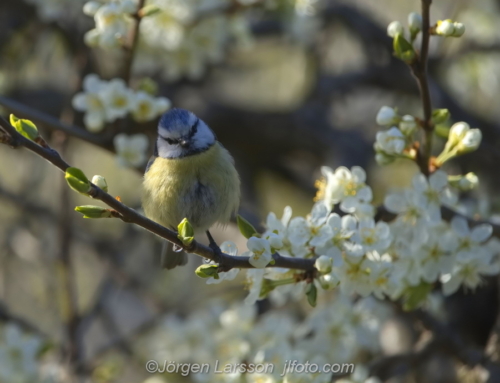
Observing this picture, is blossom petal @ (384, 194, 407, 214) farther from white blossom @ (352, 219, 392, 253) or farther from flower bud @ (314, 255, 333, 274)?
flower bud @ (314, 255, 333, 274)

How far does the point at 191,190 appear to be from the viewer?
2482 millimetres

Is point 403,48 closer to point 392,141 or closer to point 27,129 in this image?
point 392,141

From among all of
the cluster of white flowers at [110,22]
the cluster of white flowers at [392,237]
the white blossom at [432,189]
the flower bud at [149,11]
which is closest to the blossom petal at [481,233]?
the cluster of white flowers at [392,237]

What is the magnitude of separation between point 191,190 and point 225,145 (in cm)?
208

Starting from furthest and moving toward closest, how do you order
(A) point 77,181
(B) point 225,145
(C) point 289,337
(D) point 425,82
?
1. (B) point 225,145
2. (C) point 289,337
3. (D) point 425,82
4. (A) point 77,181

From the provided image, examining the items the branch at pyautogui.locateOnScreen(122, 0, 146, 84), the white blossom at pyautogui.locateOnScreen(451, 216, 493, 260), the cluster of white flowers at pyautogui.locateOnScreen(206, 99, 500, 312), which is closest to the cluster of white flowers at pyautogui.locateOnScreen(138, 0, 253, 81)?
the branch at pyautogui.locateOnScreen(122, 0, 146, 84)

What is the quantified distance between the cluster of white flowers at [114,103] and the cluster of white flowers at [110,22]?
0.17 m

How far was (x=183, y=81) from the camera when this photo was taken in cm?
455

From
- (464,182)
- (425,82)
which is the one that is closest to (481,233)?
(464,182)

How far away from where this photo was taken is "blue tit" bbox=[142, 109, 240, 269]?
2.47 metres

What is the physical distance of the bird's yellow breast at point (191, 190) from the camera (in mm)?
2469

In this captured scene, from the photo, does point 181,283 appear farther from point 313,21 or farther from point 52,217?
point 313,21

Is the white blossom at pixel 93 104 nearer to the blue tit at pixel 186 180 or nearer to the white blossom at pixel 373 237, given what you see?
the blue tit at pixel 186 180

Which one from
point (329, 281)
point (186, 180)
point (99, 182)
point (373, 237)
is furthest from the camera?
point (186, 180)
